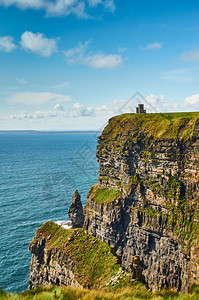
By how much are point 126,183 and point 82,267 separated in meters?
23.2

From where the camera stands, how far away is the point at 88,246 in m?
33.3

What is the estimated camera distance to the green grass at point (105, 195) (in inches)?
1998

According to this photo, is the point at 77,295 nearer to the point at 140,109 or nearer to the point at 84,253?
the point at 84,253

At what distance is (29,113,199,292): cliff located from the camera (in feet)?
107

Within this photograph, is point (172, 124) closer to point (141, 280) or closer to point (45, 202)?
point (141, 280)

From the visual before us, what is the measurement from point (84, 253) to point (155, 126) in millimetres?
30910

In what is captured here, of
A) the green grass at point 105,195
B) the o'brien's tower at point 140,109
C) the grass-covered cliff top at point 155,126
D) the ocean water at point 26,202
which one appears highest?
the o'brien's tower at point 140,109

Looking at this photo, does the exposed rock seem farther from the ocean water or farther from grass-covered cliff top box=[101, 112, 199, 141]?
grass-covered cliff top box=[101, 112, 199, 141]

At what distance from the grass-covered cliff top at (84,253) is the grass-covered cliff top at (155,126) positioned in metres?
25.3

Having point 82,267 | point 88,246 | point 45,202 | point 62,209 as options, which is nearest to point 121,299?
point 82,267

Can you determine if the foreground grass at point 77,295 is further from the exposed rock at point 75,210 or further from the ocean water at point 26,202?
the exposed rock at point 75,210

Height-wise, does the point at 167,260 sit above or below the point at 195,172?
below

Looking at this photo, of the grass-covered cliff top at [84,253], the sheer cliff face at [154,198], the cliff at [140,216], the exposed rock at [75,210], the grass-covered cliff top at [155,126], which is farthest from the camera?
the exposed rock at [75,210]

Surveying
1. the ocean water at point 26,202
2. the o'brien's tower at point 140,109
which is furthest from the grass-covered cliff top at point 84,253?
the o'brien's tower at point 140,109
